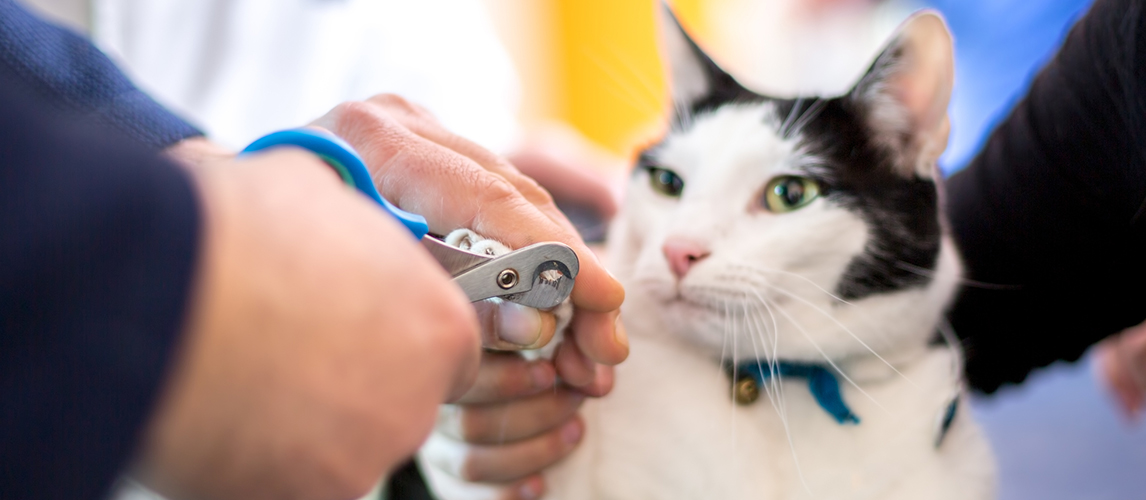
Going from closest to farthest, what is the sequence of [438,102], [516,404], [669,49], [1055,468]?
[516,404] < [669,49] < [1055,468] < [438,102]

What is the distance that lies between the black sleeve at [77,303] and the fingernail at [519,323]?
0.27 meters

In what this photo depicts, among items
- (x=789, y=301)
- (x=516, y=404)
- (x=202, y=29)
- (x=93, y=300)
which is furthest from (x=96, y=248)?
(x=202, y=29)

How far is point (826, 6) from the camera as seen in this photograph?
1837 millimetres

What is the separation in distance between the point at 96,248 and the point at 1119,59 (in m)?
0.89

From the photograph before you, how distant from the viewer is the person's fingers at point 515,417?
657 millimetres

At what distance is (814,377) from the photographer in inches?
26.9

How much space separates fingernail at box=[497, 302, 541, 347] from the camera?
49 centimetres

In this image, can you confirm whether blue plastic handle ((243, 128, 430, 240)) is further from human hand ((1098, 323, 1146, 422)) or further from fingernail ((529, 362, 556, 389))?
human hand ((1098, 323, 1146, 422))

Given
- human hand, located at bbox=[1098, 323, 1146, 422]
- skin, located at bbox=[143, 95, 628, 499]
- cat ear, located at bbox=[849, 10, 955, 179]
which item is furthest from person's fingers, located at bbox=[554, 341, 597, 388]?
human hand, located at bbox=[1098, 323, 1146, 422]

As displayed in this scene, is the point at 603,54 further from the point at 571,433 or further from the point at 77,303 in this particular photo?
the point at 77,303

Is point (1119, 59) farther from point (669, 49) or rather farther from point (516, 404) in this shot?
point (516, 404)

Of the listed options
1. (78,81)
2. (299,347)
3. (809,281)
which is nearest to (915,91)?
(809,281)

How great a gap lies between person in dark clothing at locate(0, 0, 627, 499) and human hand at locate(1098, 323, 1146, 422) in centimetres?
132

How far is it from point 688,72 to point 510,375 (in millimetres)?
506
